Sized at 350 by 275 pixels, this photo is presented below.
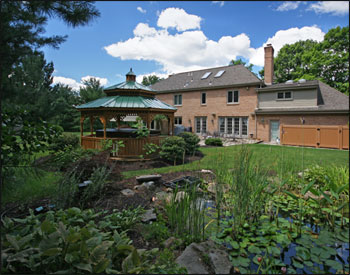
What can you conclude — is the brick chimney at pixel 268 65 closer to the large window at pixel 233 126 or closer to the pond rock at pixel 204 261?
the large window at pixel 233 126

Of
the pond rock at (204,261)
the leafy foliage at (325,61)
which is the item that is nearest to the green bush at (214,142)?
the pond rock at (204,261)

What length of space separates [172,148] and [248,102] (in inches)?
511

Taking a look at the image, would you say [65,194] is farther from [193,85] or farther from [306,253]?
[193,85]

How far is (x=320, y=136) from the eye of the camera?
49.0 ft

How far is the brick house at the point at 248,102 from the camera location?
1612 centimetres

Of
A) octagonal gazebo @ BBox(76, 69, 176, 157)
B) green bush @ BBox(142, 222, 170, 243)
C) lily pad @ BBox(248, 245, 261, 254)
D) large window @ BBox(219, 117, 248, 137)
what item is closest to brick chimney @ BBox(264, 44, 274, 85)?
large window @ BBox(219, 117, 248, 137)

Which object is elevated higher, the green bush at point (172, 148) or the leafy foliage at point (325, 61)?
the leafy foliage at point (325, 61)

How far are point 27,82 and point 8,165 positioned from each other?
1.78 ft

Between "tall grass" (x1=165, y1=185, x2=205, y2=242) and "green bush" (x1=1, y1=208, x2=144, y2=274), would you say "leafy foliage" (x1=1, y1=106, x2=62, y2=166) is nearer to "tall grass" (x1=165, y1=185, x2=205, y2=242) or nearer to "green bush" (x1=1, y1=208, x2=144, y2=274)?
"green bush" (x1=1, y1=208, x2=144, y2=274)

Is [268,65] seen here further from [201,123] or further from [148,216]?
[148,216]

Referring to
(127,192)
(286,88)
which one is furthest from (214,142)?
(127,192)

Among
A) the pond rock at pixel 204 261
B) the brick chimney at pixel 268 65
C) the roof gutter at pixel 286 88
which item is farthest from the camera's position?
the brick chimney at pixel 268 65

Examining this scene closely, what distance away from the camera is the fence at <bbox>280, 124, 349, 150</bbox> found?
46.4ft

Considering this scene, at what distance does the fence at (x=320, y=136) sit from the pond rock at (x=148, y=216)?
13.4 meters
